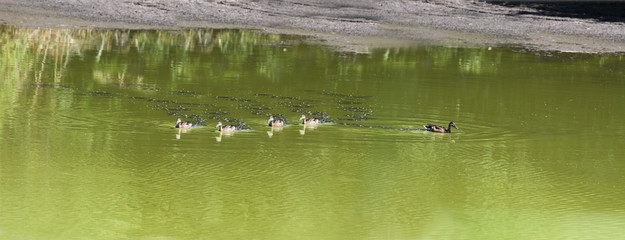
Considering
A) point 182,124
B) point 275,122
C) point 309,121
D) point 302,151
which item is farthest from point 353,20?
point 302,151

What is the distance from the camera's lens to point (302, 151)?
10250 mm

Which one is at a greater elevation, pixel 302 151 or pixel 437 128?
pixel 437 128

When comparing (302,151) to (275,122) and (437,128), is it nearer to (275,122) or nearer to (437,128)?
(275,122)

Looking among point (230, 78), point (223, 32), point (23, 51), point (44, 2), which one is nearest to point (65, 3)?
point (44, 2)

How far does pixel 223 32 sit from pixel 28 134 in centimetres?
1360

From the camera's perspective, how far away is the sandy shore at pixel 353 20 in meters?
23.7

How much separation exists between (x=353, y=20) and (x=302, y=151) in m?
16.8

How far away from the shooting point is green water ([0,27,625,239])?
761 centimetres

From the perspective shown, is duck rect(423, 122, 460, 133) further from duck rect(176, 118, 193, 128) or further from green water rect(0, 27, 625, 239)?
duck rect(176, 118, 193, 128)

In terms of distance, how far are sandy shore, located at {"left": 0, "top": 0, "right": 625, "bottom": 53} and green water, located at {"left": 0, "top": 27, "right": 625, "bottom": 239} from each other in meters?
5.48

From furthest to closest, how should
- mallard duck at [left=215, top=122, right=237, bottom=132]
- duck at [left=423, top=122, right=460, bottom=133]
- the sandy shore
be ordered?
the sandy shore
duck at [left=423, top=122, right=460, bottom=133]
mallard duck at [left=215, top=122, right=237, bottom=132]

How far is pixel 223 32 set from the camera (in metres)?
23.9

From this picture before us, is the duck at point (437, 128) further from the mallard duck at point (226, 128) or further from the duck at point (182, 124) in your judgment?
the duck at point (182, 124)

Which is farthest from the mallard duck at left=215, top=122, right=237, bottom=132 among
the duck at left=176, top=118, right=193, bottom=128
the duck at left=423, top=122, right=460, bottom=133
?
the duck at left=423, top=122, right=460, bottom=133
